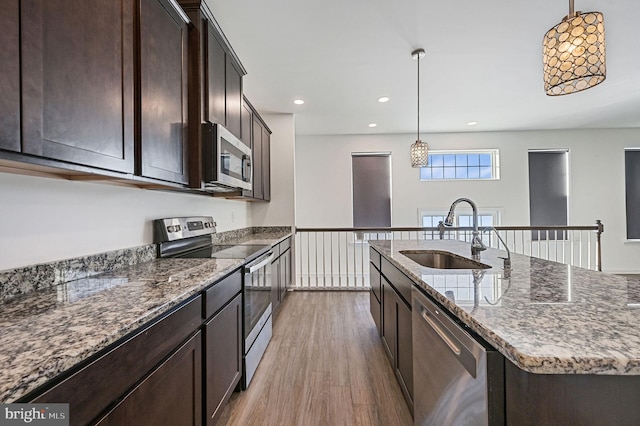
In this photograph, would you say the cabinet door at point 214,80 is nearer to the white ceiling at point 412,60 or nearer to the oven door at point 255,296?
the white ceiling at point 412,60

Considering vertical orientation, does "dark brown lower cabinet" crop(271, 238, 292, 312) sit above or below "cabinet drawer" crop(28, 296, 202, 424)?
below

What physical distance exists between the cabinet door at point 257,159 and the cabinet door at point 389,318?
191 cm

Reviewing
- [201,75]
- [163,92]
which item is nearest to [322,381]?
[163,92]

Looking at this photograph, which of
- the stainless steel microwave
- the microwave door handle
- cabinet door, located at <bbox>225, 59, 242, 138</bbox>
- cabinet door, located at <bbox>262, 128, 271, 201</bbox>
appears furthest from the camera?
cabinet door, located at <bbox>262, 128, 271, 201</bbox>

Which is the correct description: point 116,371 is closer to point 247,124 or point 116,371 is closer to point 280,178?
→ point 247,124

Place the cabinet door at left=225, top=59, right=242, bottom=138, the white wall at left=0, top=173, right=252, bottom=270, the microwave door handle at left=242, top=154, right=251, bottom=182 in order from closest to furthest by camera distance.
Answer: the white wall at left=0, top=173, right=252, bottom=270
the cabinet door at left=225, top=59, right=242, bottom=138
the microwave door handle at left=242, top=154, right=251, bottom=182

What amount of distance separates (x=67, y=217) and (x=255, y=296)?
3.90 ft

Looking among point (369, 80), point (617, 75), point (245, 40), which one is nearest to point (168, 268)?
point (245, 40)

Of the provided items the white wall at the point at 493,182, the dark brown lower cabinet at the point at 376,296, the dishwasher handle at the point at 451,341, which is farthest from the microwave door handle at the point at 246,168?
the white wall at the point at 493,182

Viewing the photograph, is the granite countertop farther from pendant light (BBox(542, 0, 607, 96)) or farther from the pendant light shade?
A: the pendant light shade

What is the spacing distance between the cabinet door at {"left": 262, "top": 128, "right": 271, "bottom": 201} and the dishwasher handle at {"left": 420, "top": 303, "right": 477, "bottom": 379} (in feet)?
9.51

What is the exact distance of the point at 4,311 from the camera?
819 millimetres

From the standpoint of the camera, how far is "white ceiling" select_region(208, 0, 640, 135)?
6.51 feet

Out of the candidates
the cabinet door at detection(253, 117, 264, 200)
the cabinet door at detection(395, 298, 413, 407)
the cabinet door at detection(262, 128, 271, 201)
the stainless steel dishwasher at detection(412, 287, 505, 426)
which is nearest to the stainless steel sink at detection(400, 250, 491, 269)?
the cabinet door at detection(395, 298, 413, 407)
